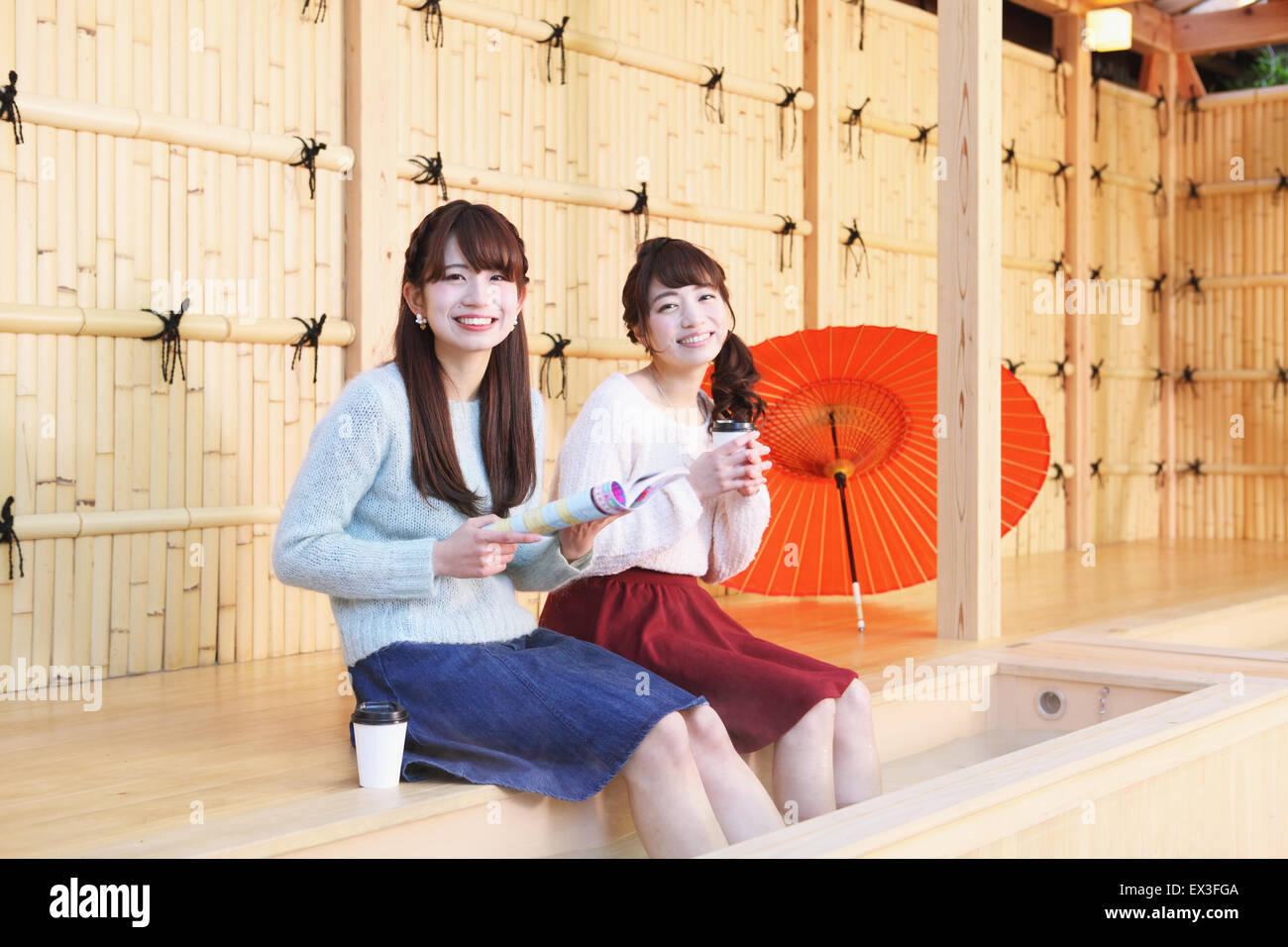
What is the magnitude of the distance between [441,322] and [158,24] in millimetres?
1738

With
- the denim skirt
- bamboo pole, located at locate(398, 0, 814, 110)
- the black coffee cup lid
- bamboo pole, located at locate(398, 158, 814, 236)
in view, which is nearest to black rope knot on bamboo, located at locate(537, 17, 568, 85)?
bamboo pole, located at locate(398, 0, 814, 110)

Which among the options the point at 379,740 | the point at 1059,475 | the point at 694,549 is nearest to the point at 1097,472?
the point at 1059,475

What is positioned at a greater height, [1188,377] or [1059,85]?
[1059,85]

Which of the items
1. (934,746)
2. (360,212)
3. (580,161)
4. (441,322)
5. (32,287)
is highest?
(580,161)

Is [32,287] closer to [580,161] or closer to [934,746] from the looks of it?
[580,161]

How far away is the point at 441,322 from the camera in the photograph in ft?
8.00

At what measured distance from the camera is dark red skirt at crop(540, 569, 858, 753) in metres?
2.62

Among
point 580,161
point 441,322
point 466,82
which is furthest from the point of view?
point 580,161

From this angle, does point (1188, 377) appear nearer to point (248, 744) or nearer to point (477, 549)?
point (248, 744)

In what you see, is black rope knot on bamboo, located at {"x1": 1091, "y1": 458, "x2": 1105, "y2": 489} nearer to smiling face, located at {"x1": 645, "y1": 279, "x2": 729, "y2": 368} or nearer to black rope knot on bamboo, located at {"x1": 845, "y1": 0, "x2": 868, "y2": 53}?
black rope knot on bamboo, located at {"x1": 845, "y1": 0, "x2": 868, "y2": 53}

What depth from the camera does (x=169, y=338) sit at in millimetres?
3674

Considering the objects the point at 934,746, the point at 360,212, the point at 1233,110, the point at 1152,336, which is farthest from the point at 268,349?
the point at 1233,110

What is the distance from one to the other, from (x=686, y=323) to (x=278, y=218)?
1564mm

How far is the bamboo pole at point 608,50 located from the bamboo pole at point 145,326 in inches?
39.9
